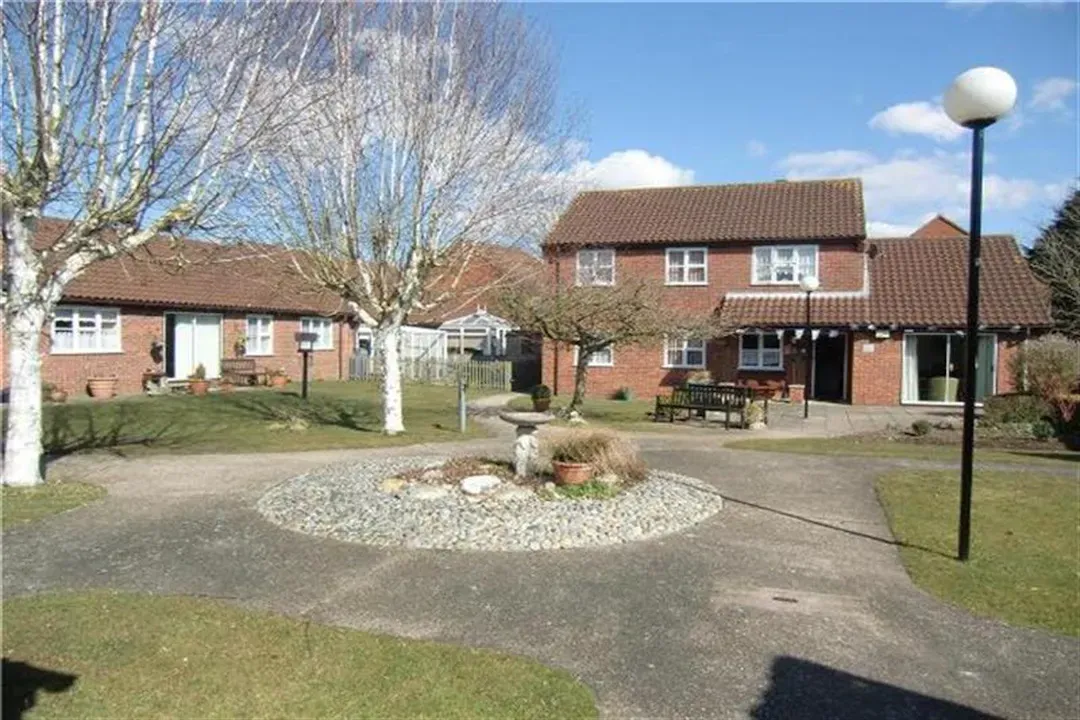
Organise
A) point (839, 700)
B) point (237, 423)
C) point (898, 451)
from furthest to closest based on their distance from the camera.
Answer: point (237, 423) < point (898, 451) < point (839, 700)

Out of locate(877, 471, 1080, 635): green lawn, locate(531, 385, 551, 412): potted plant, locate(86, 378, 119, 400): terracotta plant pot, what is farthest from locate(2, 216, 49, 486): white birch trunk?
locate(86, 378, 119, 400): terracotta plant pot

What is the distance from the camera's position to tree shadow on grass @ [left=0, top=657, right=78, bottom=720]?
13.1 feet

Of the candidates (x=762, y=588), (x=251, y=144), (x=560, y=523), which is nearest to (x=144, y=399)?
(x=251, y=144)

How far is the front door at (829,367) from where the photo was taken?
28203 mm

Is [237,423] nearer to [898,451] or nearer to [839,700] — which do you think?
[898,451]

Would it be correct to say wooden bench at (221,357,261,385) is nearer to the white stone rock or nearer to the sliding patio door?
the white stone rock

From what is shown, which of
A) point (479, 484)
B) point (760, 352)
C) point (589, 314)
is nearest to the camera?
point (479, 484)

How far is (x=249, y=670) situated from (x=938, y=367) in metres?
25.8

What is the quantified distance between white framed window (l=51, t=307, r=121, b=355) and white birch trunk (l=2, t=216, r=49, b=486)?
594 inches

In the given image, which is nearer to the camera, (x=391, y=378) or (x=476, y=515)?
(x=476, y=515)

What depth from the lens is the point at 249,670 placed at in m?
4.58

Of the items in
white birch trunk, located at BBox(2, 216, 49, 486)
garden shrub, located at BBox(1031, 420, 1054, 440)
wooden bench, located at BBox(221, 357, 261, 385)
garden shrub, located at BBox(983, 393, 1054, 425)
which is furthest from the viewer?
wooden bench, located at BBox(221, 357, 261, 385)

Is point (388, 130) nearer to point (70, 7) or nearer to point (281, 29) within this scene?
point (281, 29)

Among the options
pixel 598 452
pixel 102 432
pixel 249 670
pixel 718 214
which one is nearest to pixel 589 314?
pixel 598 452
